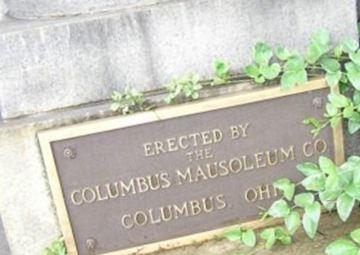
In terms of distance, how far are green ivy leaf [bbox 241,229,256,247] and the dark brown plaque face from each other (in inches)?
5.1

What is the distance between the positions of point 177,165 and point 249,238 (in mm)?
332

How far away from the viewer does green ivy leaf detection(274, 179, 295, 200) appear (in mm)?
1994

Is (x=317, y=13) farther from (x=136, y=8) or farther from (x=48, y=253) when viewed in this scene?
(x=48, y=253)

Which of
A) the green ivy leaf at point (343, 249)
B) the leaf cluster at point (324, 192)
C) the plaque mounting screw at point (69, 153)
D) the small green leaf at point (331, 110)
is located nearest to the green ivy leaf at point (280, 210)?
the leaf cluster at point (324, 192)

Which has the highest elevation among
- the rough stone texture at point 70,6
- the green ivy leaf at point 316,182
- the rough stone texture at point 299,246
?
the rough stone texture at point 70,6

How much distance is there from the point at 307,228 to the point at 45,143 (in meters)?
0.84

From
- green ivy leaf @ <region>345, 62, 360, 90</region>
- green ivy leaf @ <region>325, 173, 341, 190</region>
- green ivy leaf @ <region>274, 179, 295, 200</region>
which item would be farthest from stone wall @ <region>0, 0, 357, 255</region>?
green ivy leaf @ <region>325, 173, 341, 190</region>

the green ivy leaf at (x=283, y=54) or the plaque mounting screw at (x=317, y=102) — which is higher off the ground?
the green ivy leaf at (x=283, y=54)

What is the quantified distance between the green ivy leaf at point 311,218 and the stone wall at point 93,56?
560 mm

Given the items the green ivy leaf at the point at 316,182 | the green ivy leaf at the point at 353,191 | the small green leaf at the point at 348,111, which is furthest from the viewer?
the small green leaf at the point at 348,111

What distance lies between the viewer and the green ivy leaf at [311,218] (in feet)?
5.95

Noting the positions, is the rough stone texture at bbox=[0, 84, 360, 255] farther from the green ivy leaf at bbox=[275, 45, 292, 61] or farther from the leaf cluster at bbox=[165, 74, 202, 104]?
the green ivy leaf at bbox=[275, 45, 292, 61]

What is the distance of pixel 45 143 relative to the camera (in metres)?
1.98

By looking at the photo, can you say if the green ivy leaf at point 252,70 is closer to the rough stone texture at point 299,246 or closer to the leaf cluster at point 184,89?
the leaf cluster at point 184,89
